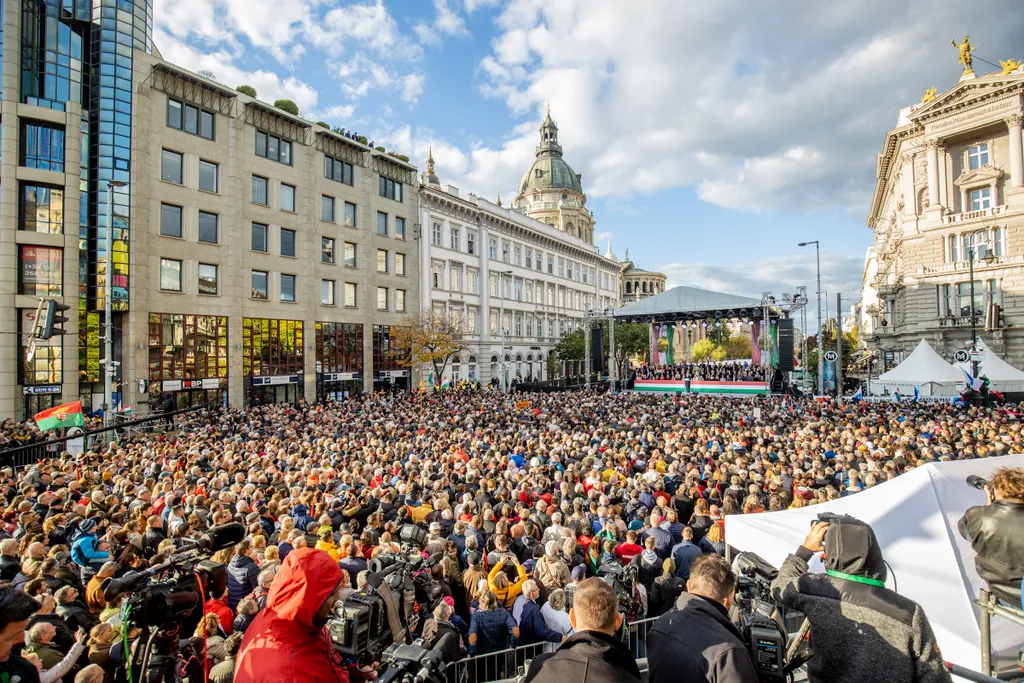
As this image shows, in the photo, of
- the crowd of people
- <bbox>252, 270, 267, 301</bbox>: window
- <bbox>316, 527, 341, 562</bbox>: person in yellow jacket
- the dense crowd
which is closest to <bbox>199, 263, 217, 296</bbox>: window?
<bbox>252, 270, 267, 301</bbox>: window

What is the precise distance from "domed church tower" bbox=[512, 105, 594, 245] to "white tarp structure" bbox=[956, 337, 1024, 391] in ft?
190

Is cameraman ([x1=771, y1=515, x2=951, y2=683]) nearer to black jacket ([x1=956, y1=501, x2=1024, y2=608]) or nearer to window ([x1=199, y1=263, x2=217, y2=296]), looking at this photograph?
black jacket ([x1=956, y1=501, x2=1024, y2=608])

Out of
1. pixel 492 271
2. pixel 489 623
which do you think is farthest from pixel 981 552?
pixel 492 271

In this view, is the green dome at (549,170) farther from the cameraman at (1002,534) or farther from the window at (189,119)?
the cameraman at (1002,534)

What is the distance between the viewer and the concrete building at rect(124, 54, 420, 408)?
26500 mm

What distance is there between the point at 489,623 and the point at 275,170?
111 feet

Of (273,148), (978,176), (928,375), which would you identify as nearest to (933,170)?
(978,176)

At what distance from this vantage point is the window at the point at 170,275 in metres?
27.0

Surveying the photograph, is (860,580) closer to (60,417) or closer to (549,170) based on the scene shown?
(60,417)

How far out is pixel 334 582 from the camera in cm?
249

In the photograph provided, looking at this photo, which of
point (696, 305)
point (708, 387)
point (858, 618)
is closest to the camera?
point (858, 618)

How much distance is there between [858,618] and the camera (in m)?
2.54

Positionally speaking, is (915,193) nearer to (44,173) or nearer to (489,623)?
(489,623)

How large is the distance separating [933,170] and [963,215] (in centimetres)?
357
